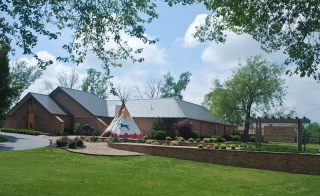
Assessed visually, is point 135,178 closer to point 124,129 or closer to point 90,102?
point 124,129

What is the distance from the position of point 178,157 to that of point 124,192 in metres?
13.1

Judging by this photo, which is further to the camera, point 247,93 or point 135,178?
point 247,93

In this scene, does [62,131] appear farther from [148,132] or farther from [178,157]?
[178,157]

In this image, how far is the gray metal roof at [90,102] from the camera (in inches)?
2207

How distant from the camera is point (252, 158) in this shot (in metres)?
23.6

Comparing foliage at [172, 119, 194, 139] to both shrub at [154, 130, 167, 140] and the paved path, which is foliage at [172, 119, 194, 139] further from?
the paved path

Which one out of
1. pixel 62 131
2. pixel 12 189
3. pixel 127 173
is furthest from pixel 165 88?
pixel 12 189

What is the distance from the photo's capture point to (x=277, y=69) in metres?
57.2

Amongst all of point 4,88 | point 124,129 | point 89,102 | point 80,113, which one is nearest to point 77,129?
point 80,113

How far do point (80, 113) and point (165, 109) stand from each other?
10.6m

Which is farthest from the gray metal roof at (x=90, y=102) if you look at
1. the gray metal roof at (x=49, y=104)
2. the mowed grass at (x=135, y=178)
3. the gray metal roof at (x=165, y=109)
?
the mowed grass at (x=135, y=178)

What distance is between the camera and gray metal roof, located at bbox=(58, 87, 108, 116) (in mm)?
56062

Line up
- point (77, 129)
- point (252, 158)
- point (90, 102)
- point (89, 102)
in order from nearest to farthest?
point (252, 158) → point (77, 129) → point (89, 102) → point (90, 102)

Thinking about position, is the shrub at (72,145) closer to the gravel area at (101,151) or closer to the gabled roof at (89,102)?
the gravel area at (101,151)
